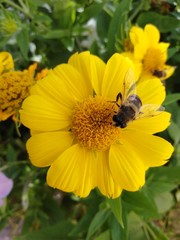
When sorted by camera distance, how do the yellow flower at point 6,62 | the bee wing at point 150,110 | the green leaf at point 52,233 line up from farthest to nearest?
the green leaf at point 52,233 → the yellow flower at point 6,62 → the bee wing at point 150,110

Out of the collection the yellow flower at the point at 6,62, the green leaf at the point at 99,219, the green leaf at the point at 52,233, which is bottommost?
the green leaf at the point at 52,233

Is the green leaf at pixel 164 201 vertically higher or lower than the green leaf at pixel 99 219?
lower

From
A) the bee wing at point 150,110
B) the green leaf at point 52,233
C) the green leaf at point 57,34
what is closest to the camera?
the bee wing at point 150,110

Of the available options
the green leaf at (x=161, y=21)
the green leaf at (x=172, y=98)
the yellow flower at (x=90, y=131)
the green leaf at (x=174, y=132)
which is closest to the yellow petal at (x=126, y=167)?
the yellow flower at (x=90, y=131)

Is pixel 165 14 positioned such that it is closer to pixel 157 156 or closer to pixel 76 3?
pixel 76 3

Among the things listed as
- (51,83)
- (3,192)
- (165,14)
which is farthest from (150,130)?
(165,14)

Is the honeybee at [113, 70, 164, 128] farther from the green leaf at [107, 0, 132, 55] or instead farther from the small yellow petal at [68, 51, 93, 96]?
the green leaf at [107, 0, 132, 55]

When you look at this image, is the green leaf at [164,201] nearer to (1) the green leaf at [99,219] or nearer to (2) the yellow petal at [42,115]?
(1) the green leaf at [99,219]
